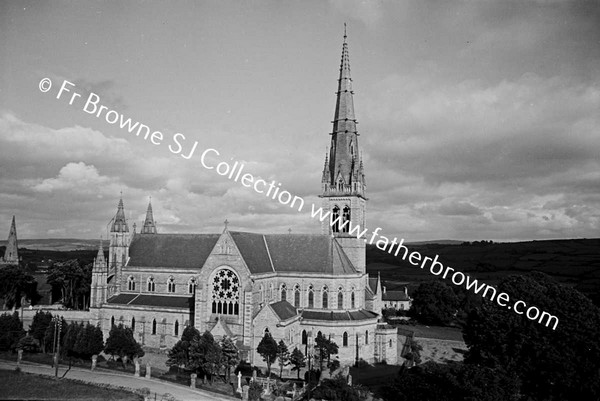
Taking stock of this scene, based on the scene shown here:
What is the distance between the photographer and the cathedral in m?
47.9

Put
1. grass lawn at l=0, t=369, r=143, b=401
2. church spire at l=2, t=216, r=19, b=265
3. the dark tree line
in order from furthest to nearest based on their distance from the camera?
1. church spire at l=2, t=216, r=19, b=265
2. grass lawn at l=0, t=369, r=143, b=401
3. the dark tree line

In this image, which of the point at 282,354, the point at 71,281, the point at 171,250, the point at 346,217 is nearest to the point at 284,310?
the point at 282,354

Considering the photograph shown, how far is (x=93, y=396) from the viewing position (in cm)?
3272

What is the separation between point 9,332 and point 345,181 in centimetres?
3858

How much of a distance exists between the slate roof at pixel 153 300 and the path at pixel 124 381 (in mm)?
11983

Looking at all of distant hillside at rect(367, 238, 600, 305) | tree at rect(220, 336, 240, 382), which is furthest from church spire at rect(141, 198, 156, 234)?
distant hillside at rect(367, 238, 600, 305)

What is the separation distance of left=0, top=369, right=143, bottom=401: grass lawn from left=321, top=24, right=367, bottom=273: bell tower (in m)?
29.6

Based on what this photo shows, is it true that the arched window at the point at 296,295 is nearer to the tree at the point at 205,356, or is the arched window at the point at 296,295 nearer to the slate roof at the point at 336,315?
the slate roof at the point at 336,315

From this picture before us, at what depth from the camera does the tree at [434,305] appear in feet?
244

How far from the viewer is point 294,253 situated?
179 ft

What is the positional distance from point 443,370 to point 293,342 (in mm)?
20381

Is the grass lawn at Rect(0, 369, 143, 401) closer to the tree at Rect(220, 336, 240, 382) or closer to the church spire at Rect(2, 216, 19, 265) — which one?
the tree at Rect(220, 336, 240, 382)

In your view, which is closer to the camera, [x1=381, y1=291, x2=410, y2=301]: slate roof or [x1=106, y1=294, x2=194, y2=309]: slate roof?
[x1=106, y1=294, x2=194, y2=309]: slate roof

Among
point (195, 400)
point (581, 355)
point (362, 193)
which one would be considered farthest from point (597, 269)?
point (195, 400)
